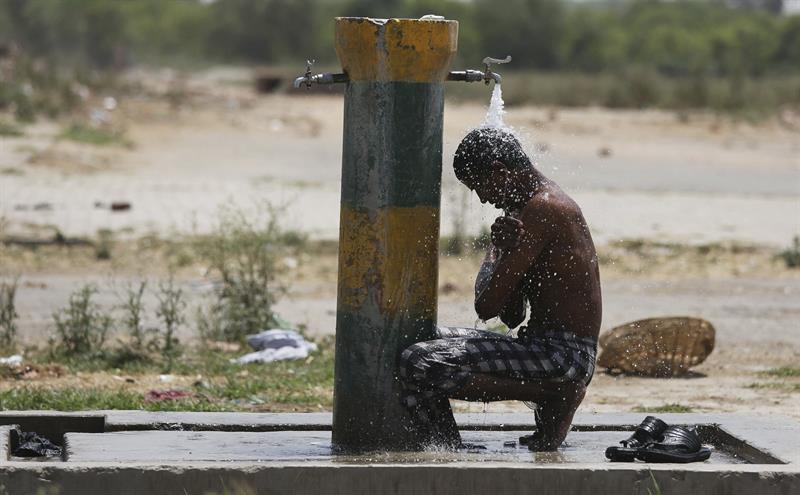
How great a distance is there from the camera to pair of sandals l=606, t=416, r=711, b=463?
16.8 ft

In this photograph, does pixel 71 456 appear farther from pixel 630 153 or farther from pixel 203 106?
pixel 203 106

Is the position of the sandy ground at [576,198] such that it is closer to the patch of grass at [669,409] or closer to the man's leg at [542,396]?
the patch of grass at [669,409]

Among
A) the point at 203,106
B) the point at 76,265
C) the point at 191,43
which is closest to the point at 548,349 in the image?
the point at 76,265

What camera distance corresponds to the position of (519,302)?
17.9ft

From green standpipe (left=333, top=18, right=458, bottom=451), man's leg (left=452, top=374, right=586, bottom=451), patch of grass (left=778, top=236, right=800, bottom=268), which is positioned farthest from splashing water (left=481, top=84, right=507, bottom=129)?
patch of grass (left=778, top=236, right=800, bottom=268)

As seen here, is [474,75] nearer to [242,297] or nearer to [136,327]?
[136,327]

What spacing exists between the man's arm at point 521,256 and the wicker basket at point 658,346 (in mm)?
3340

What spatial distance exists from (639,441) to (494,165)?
3.51 feet

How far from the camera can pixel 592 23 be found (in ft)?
253

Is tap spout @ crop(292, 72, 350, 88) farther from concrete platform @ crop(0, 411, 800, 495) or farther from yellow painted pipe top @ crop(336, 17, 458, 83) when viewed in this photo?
concrete platform @ crop(0, 411, 800, 495)

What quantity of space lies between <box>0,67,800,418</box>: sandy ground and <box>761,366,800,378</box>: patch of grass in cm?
8

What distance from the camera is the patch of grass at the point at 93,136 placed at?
74.5 feet

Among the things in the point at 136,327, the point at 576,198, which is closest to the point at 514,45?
the point at 576,198

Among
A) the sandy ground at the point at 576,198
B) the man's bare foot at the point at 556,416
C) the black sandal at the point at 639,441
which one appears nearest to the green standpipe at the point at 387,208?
the man's bare foot at the point at 556,416
